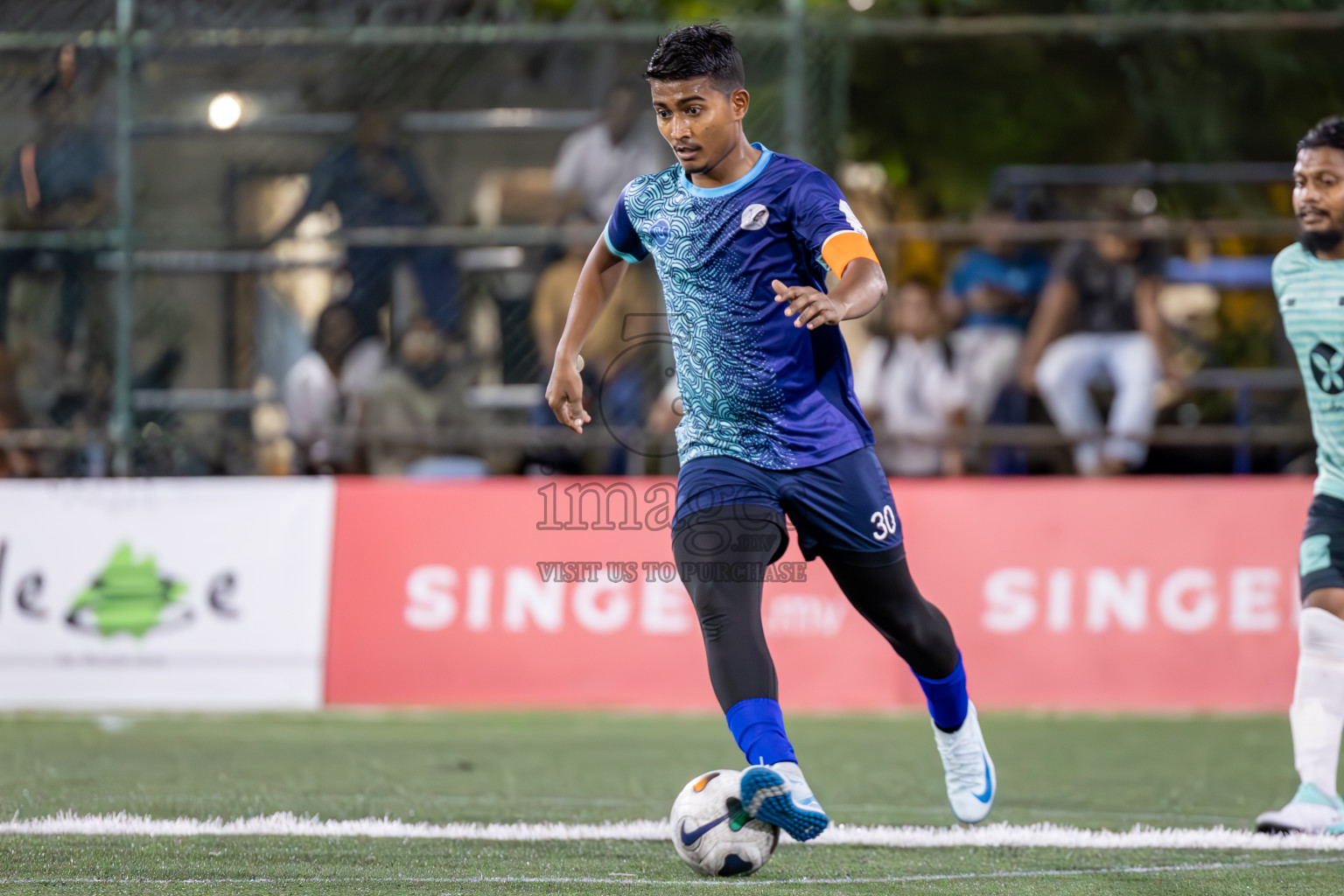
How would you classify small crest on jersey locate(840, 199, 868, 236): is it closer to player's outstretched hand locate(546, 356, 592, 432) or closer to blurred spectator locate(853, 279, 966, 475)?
player's outstretched hand locate(546, 356, 592, 432)

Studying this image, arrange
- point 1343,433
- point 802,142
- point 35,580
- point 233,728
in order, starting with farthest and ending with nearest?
1. point 802,142
2. point 35,580
3. point 233,728
4. point 1343,433

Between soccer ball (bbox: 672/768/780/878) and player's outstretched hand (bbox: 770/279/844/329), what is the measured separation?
3.58 feet

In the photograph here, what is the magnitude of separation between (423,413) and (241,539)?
4.80 ft

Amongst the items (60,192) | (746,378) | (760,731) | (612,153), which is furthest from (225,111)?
(760,731)

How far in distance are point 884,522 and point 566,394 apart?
935 mm

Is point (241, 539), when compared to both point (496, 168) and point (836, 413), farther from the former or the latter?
point (836, 413)

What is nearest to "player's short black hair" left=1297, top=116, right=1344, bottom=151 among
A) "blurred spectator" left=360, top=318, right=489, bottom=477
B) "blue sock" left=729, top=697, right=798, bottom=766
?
"blue sock" left=729, top=697, right=798, bottom=766

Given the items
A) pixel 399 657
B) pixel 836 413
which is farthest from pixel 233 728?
pixel 836 413

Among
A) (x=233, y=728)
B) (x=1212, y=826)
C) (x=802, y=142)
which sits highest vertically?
(x=802, y=142)

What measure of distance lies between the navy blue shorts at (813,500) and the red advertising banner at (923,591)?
4428 mm

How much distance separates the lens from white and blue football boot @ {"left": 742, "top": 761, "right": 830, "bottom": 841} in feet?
13.1

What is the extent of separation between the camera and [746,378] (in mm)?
4551

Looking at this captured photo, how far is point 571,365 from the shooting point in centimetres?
479

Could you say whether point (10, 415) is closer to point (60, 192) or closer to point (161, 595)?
point (60, 192)
